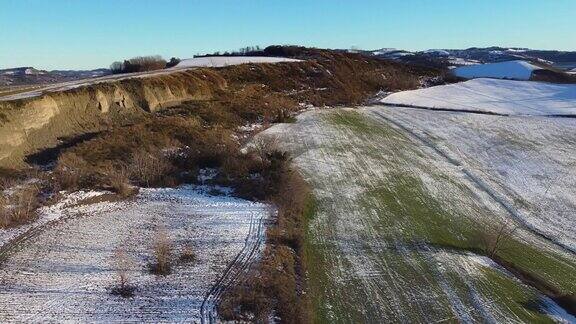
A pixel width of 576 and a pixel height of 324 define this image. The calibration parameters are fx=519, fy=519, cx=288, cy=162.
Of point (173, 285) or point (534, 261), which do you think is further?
point (534, 261)

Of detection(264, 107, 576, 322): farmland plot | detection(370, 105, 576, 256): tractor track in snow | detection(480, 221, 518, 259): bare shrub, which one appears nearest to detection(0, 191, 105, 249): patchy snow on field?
detection(264, 107, 576, 322): farmland plot

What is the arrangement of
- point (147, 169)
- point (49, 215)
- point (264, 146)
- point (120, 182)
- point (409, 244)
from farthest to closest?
point (264, 146) < point (147, 169) < point (120, 182) < point (409, 244) < point (49, 215)

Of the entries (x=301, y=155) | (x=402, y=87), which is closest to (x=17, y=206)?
(x=301, y=155)

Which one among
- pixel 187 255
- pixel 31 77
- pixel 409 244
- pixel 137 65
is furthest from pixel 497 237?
pixel 31 77

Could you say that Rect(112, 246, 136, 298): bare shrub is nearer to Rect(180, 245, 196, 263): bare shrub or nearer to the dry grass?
Rect(180, 245, 196, 263): bare shrub

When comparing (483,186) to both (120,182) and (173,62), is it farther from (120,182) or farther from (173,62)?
(173,62)

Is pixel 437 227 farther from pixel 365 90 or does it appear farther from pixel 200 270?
pixel 365 90
